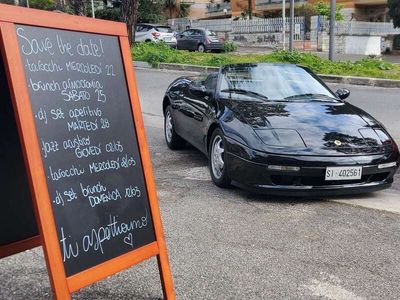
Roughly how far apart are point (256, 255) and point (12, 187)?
179 cm

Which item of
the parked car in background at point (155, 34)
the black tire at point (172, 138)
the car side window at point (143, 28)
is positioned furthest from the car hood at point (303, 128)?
the car side window at point (143, 28)

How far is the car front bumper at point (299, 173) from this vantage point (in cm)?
469

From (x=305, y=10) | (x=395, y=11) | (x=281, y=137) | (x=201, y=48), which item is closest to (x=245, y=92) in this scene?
(x=281, y=137)

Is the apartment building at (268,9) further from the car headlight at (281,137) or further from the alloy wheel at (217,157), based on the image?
the car headlight at (281,137)

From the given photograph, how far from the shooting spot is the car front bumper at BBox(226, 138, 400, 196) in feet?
15.4

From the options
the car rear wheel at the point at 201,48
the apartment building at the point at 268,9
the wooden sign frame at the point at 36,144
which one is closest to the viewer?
the wooden sign frame at the point at 36,144

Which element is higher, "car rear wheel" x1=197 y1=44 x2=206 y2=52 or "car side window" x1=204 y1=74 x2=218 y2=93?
"car side window" x1=204 y1=74 x2=218 y2=93

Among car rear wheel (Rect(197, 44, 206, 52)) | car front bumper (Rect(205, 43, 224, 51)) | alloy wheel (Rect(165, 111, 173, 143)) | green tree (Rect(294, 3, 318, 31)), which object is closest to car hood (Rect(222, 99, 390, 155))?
alloy wheel (Rect(165, 111, 173, 143))

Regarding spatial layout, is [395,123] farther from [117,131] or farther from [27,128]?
[27,128]

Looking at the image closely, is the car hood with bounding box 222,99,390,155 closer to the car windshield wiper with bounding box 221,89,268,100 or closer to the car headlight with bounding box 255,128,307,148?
the car headlight with bounding box 255,128,307,148

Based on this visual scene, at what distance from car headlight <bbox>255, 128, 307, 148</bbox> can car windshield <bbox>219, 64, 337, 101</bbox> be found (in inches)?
36.4

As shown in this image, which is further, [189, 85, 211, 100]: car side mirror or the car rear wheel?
the car rear wheel

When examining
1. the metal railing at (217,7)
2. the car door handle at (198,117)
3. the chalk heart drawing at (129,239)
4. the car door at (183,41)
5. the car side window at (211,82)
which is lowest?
the car door at (183,41)

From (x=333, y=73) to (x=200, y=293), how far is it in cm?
1304
